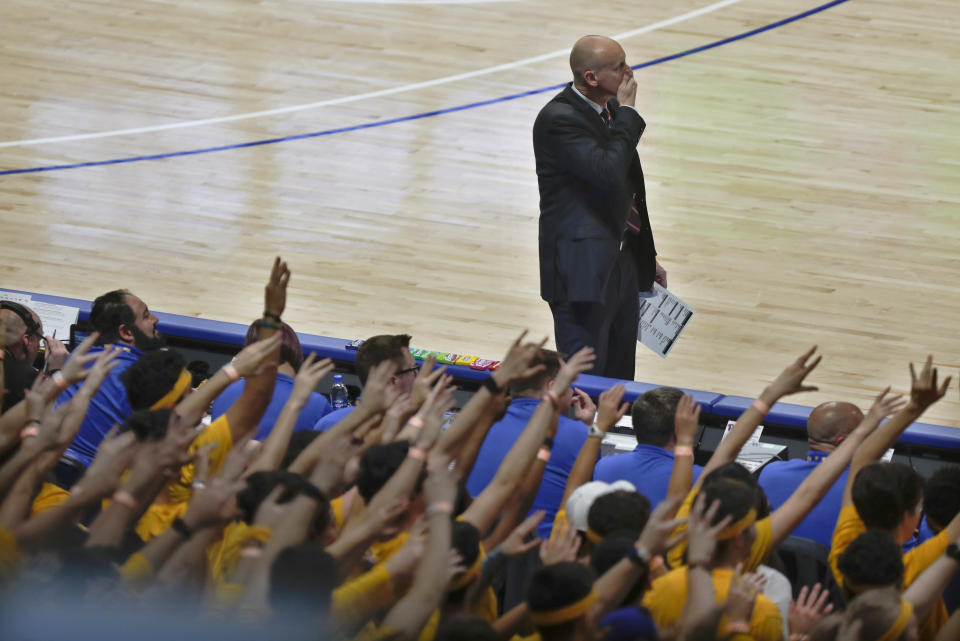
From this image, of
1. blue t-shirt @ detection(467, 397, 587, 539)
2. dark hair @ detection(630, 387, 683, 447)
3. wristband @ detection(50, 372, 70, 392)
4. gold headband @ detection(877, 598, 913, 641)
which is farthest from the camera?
blue t-shirt @ detection(467, 397, 587, 539)

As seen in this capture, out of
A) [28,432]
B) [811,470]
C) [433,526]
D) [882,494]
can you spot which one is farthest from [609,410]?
[28,432]

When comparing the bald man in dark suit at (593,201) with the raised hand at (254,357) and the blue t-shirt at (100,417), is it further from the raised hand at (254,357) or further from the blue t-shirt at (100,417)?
the raised hand at (254,357)

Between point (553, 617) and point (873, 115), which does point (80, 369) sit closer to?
point (553, 617)

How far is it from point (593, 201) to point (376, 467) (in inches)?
143

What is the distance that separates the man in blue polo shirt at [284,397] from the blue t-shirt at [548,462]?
81 centimetres

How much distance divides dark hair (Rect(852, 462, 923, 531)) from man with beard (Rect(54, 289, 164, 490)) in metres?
2.63

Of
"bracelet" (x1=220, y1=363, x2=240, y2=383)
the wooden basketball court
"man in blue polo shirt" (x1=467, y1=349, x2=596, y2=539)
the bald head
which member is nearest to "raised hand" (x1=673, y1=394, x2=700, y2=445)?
"man in blue polo shirt" (x1=467, y1=349, x2=596, y2=539)

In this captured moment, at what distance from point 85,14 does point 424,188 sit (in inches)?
199

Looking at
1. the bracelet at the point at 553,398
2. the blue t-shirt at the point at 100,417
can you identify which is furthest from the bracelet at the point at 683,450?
the blue t-shirt at the point at 100,417

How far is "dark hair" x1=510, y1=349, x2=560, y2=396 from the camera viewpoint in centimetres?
555

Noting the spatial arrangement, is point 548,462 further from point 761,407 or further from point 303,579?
point 303,579

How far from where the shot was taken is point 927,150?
1127 centimetres

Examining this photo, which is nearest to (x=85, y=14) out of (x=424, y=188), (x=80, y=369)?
(x=424, y=188)

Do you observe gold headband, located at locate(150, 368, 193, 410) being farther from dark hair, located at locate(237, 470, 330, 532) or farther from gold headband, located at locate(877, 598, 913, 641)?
gold headband, located at locate(877, 598, 913, 641)
